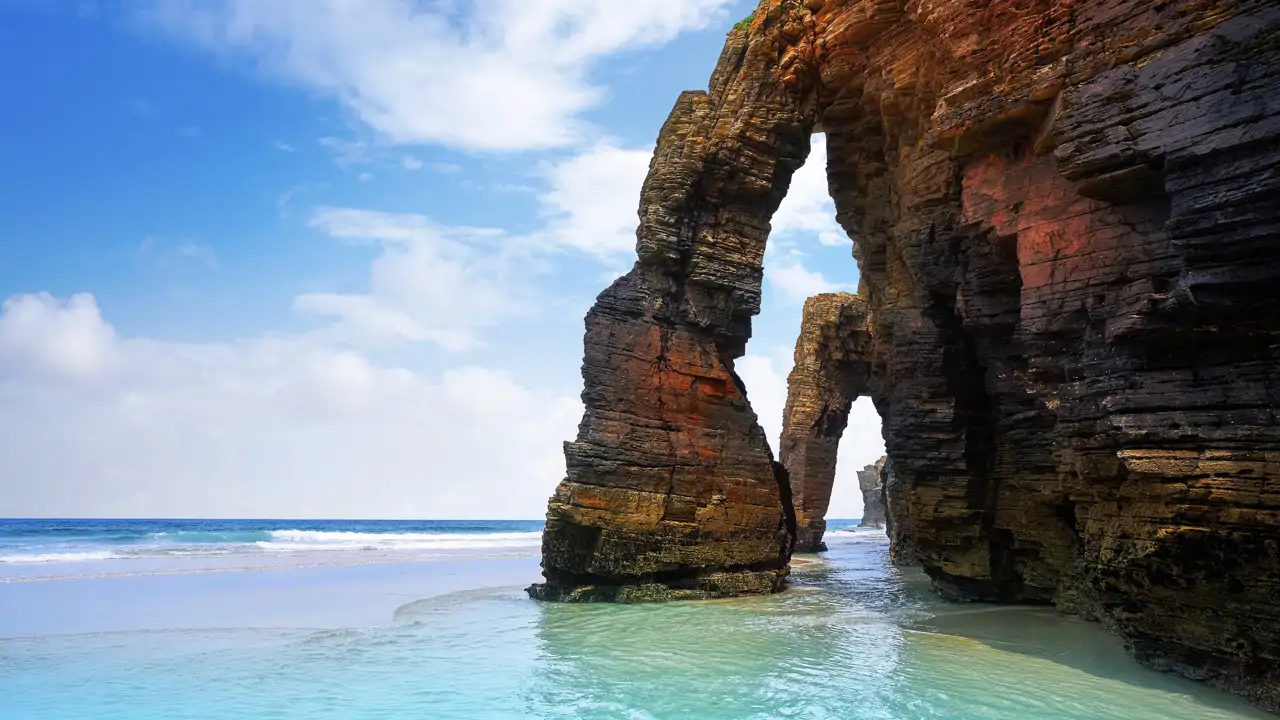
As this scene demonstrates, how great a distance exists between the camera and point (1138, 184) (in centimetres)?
948

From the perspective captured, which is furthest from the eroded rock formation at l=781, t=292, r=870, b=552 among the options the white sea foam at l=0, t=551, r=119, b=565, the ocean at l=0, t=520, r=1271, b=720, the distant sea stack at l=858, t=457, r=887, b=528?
the distant sea stack at l=858, t=457, r=887, b=528

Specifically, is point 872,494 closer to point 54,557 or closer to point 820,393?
point 820,393

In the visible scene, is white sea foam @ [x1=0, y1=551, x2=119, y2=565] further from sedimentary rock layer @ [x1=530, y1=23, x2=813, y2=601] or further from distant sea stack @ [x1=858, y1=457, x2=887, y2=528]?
distant sea stack @ [x1=858, y1=457, x2=887, y2=528]

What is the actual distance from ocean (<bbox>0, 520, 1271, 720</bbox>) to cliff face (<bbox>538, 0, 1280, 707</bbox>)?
52.1 inches

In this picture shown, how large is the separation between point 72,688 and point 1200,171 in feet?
50.4

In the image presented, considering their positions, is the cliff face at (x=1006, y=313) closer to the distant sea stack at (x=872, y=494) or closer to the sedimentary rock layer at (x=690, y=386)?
the sedimentary rock layer at (x=690, y=386)

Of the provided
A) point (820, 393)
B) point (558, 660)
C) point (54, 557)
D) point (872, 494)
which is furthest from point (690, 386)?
point (872, 494)

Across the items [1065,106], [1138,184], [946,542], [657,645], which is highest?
[1065,106]

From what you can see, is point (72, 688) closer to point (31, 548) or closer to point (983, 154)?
point (983, 154)

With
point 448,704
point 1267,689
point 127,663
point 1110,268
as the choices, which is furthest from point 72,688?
point 1110,268

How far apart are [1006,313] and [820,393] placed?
81.2 ft

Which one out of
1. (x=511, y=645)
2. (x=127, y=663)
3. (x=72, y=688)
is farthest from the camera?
(x=511, y=645)

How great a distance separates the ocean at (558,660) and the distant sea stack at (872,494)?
2297 inches

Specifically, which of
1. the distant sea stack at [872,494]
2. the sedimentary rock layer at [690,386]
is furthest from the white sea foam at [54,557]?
the distant sea stack at [872,494]
